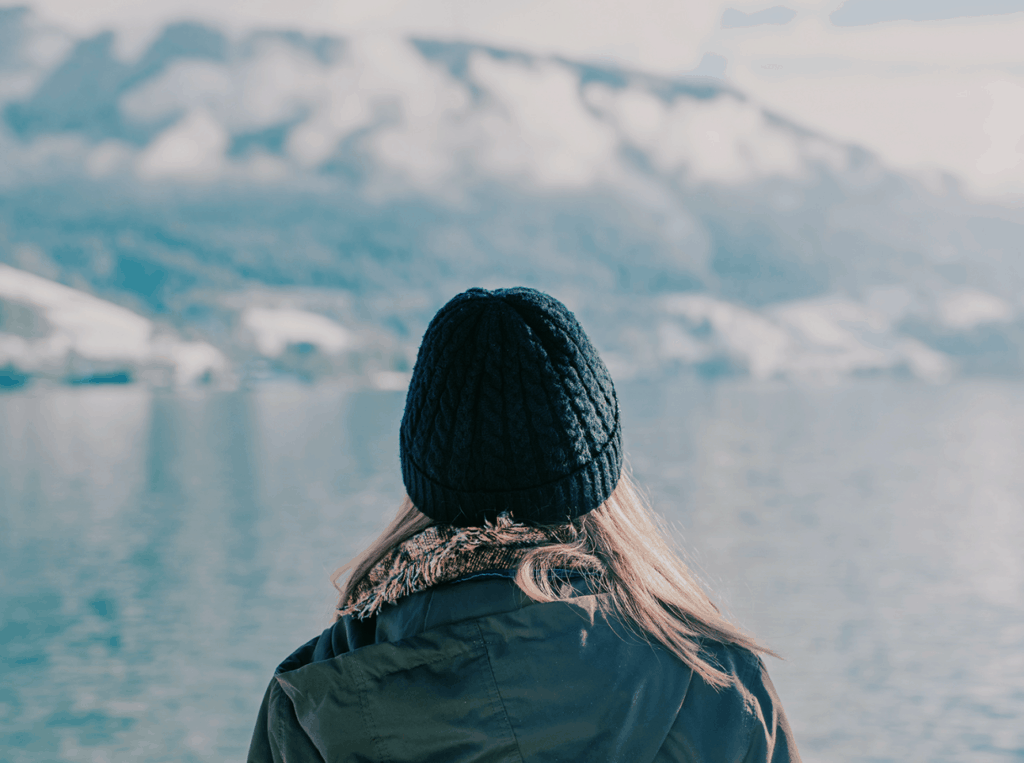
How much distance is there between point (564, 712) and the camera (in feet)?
4.17

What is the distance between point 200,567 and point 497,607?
33.6m

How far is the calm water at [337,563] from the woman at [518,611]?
67cm

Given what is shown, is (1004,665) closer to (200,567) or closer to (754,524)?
(754,524)

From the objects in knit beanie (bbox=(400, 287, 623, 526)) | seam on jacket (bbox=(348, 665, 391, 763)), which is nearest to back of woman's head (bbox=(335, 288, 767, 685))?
knit beanie (bbox=(400, 287, 623, 526))

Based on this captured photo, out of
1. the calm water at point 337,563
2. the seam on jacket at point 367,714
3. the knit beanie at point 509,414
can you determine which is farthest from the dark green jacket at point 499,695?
the calm water at point 337,563

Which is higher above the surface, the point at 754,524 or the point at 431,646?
the point at 431,646

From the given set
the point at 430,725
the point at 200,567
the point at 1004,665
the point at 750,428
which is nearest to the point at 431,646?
the point at 430,725

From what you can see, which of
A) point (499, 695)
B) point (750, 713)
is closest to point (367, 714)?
point (499, 695)

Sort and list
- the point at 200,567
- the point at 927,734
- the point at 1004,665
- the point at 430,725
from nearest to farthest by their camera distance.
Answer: the point at 430,725, the point at 927,734, the point at 1004,665, the point at 200,567

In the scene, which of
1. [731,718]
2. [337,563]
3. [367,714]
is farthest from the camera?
[337,563]

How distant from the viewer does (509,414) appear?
140 centimetres

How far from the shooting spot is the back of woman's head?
140 centimetres

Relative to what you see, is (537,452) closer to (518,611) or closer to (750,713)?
(518,611)

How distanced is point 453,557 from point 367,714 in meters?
0.24
